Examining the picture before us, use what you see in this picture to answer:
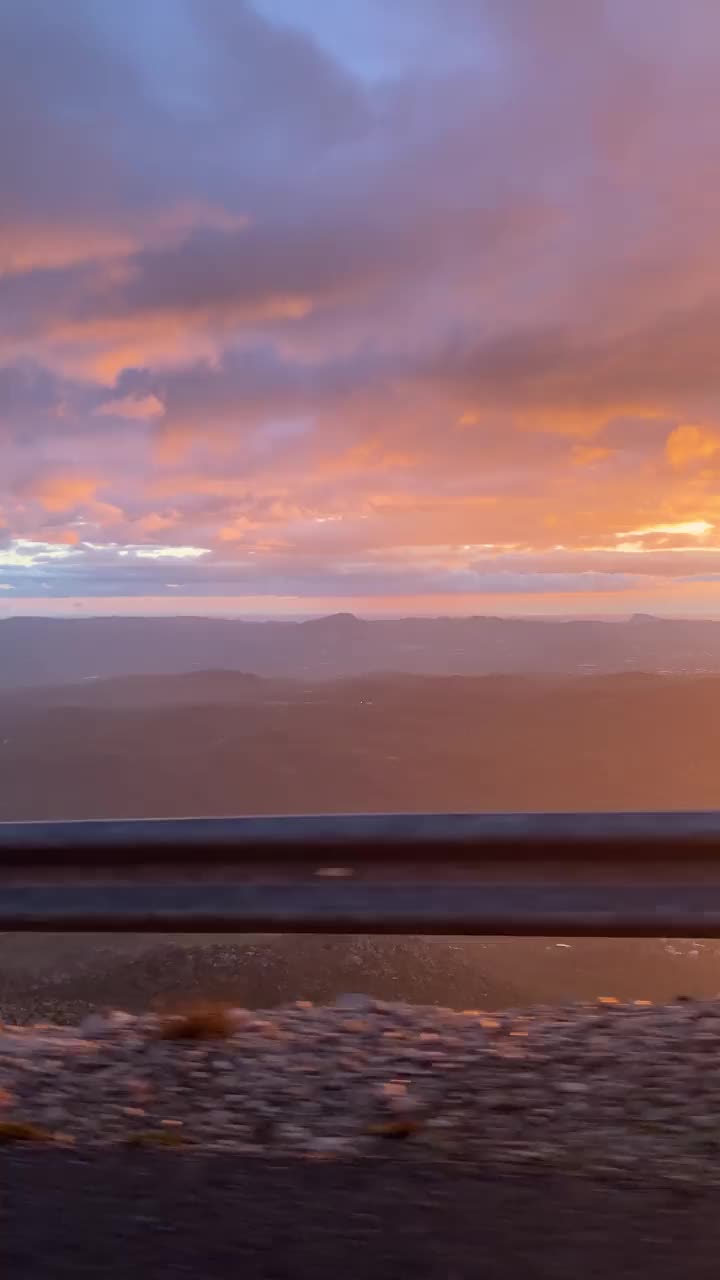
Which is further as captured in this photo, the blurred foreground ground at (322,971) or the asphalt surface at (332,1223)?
the blurred foreground ground at (322,971)

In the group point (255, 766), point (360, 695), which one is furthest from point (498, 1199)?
point (360, 695)

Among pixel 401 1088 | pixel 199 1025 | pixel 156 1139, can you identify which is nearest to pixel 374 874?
pixel 401 1088

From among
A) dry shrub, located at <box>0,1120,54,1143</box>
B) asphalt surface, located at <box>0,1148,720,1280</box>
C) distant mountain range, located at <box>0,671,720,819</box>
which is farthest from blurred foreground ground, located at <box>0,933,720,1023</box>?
distant mountain range, located at <box>0,671,720,819</box>

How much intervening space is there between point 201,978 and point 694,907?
271 inches

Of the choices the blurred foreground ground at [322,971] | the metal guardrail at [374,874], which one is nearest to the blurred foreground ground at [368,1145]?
the metal guardrail at [374,874]

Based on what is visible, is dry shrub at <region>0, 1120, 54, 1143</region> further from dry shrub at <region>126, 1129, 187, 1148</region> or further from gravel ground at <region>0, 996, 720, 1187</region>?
dry shrub at <region>126, 1129, 187, 1148</region>

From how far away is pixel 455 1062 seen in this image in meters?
4.22

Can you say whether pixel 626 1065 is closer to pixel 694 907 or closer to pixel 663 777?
pixel 694 907

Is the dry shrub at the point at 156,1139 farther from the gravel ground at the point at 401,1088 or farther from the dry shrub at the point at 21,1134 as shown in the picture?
the dry shrub at the point at 21,1134

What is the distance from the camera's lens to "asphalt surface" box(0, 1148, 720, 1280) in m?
2.74

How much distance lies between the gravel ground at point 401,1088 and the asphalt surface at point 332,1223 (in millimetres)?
143

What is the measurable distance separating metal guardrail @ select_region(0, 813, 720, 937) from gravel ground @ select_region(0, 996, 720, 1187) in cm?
50

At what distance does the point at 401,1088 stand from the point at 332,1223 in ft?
3.52

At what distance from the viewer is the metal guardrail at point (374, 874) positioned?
13.8ft
